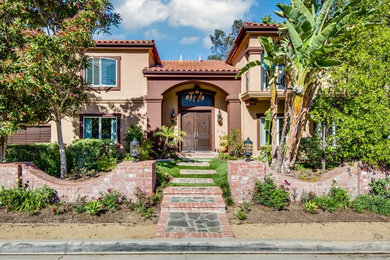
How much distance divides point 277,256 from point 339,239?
1.61m

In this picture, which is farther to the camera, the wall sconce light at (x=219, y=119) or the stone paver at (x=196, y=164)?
the wall sconce light at (x=219, y=119)

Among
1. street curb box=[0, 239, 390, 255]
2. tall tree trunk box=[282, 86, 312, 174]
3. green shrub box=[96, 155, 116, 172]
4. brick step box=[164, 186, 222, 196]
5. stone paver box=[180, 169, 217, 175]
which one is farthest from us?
green shrub box=[96, 155, 116, 172]

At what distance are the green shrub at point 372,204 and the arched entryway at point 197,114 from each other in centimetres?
Result: 743

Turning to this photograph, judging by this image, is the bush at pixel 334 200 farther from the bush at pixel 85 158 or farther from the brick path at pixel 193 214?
the bush at pixel 85 158

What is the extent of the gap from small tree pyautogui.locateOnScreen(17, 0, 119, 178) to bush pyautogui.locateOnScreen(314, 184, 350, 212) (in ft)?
27.8

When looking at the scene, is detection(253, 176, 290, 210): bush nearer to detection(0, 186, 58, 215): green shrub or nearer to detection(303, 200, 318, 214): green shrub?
detection(303, 200, 318, 214): green shrub

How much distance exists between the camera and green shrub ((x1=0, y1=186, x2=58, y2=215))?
6223 mm

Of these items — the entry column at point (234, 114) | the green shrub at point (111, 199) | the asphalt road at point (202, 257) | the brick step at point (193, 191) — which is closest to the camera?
the asphalt road at point (202, 257)

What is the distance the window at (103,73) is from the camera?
39.7ft

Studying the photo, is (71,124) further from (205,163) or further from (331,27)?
(331,27)

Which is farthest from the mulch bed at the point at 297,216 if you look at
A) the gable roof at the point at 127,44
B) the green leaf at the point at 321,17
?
the gable roof at the point at 127,44

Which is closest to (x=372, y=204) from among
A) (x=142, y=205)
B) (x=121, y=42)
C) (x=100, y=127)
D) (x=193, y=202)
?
(x=193, y=202)

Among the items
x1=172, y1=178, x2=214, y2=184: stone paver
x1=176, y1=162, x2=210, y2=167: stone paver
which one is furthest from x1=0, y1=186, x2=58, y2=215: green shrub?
x1=176, y1=162, x2=210, y2=167: stone paver

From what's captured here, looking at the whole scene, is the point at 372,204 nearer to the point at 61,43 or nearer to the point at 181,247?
the point at 181,247
